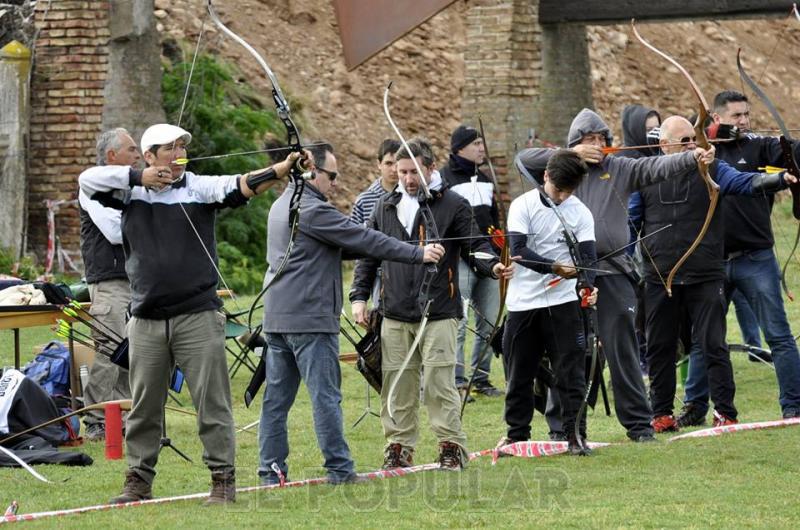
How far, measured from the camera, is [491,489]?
6.25 m

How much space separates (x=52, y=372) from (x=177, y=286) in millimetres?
3213

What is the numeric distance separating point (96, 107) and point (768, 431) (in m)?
9.21

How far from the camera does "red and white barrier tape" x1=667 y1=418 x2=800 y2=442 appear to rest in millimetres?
7609

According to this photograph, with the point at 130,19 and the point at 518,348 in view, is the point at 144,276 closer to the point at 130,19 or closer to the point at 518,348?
the point at 518,348

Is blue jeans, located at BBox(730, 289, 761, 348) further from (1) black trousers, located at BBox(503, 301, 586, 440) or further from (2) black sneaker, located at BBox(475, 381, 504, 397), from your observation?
(1) black trousers, located at BBox(503, 301, 586, 440)

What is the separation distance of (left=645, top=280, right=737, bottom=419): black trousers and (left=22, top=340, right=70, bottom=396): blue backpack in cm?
358

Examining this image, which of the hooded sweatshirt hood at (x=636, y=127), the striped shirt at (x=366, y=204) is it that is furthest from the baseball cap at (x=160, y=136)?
the hooded sweatshirt hood at (x=636, y=127)

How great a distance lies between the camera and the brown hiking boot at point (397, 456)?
694 centimetres

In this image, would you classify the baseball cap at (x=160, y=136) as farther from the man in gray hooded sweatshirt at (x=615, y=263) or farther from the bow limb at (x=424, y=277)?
the man in gray hooded sweatshirt at (x=615, y=263)

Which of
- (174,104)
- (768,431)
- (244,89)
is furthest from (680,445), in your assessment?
(244,89)

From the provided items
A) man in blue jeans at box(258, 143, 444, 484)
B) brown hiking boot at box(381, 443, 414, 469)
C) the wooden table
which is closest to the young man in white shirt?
brown hiking boot at box(381, 443, 414, 469)

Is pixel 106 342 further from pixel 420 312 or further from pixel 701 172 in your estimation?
pixel 701 172

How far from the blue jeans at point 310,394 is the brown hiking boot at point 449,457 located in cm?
50

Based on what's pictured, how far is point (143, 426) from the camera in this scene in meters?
6.14
